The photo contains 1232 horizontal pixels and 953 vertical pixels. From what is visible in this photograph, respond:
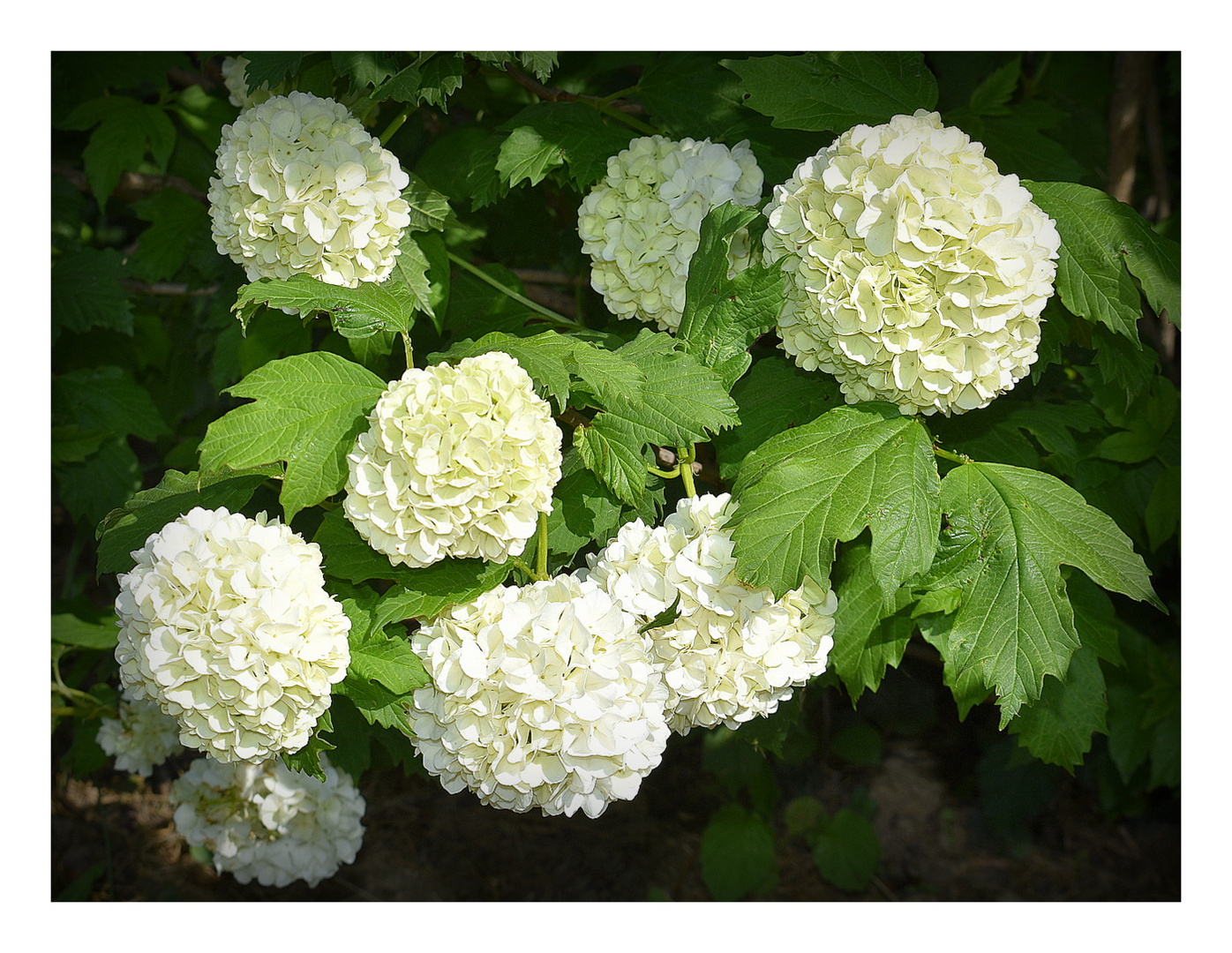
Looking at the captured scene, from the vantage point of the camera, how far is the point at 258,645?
1399 millimetres

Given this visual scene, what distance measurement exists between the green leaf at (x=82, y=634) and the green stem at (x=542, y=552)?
1622 millimetres

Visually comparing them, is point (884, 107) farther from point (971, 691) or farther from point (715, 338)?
point (971, 691)

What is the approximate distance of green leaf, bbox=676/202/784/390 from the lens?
5.24 ft

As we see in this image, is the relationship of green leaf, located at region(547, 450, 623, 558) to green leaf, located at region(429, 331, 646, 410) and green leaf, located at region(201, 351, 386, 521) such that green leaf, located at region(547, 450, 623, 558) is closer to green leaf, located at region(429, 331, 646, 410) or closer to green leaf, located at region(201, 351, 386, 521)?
green leaf, located at region(429, 331, 646, 410)

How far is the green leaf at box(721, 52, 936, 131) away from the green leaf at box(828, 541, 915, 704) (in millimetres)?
780

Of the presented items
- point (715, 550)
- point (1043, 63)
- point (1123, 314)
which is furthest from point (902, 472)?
point (1043, 63)

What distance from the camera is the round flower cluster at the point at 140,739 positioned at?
264cm

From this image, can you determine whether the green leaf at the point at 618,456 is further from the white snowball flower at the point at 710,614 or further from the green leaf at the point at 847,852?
the green leaf at the point at 847,852

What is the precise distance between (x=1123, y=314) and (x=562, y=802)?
4.02 feet

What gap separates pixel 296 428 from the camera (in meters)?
1.45

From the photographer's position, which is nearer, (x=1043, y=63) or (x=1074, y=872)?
(x=1043, y=63)

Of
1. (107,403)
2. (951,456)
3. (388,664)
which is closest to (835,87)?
(951,456)

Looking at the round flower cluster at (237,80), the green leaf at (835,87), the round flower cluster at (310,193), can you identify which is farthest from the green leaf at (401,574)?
the round flower cluster at (237,80)

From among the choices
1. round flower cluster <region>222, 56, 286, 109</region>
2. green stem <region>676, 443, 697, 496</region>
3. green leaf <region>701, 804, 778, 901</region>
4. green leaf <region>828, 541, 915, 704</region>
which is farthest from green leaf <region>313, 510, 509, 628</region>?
green leaf <region>701, 804, 778, 901</region>
